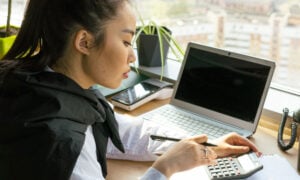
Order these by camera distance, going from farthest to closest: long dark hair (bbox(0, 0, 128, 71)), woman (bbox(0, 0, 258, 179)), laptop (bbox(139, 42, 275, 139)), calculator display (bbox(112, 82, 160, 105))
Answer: calculator display (bbox(112, 82, 160, 105)) < laptop (bbox(139, 42, 275, 139)) < long dark hair (bbox(0, 0, 128, 71)) < woman (bbox(0, 0, 258, 179))

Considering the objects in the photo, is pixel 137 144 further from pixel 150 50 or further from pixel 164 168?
pixel 150 50

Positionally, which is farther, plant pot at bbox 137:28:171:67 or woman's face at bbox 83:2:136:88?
plant pot at bbox 137:28:171:67

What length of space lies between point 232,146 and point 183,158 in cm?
18

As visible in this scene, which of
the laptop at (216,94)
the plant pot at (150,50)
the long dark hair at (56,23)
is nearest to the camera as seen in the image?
the long dark hair at (56,23)

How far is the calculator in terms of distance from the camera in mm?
952

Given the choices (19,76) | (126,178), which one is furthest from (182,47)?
(19,76)

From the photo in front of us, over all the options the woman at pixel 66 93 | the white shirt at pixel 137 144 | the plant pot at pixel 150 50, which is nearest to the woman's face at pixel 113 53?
the woman at pixel 66 93

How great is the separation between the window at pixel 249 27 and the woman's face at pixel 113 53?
0.72 metres

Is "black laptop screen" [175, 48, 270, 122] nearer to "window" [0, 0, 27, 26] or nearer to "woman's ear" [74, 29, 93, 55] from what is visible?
"woman's ear" [74, 29, 93, 55]

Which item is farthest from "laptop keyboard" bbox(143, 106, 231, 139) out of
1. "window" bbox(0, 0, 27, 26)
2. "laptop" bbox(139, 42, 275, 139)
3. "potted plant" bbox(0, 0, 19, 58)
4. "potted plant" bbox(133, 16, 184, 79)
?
"window" bbox(0, 0, 27, 26)

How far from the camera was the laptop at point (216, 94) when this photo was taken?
120 centimetres

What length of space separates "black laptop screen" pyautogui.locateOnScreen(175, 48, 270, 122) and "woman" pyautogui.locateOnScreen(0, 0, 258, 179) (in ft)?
0.72

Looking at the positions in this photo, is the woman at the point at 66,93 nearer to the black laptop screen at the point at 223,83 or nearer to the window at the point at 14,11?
the black laptop screen at the point at 223,83

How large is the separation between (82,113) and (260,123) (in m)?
0.68
